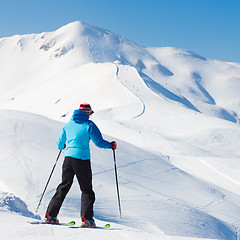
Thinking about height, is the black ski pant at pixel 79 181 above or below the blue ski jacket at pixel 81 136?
below

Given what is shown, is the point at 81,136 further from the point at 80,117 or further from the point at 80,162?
the point at 80,162

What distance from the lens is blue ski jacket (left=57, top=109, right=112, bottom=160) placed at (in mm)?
5520

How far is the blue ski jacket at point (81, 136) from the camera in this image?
5.52 metres

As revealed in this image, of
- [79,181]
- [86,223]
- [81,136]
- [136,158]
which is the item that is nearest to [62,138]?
[81,136]

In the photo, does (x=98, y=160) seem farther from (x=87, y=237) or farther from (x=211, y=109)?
(x=211, y=109)

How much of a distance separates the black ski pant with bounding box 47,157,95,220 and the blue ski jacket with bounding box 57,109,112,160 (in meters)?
0.11

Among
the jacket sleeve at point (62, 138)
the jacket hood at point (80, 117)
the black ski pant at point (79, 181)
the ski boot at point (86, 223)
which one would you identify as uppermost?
the jacket hood at point (80, 117)

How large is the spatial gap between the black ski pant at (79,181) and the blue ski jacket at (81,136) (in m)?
0.11

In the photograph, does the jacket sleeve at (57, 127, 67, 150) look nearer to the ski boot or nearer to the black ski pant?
the black ski pant

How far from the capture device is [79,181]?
5551 mm

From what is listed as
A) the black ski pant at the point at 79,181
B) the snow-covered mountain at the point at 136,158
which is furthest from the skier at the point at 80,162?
the snow-covered mountain at the point at 136,158

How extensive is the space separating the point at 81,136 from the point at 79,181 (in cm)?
71

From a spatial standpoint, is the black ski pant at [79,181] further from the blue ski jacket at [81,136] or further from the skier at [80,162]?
the blue ski jacket at [81,136]

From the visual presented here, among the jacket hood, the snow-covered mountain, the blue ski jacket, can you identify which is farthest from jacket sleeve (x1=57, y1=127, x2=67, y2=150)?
the snow-covered mountain
